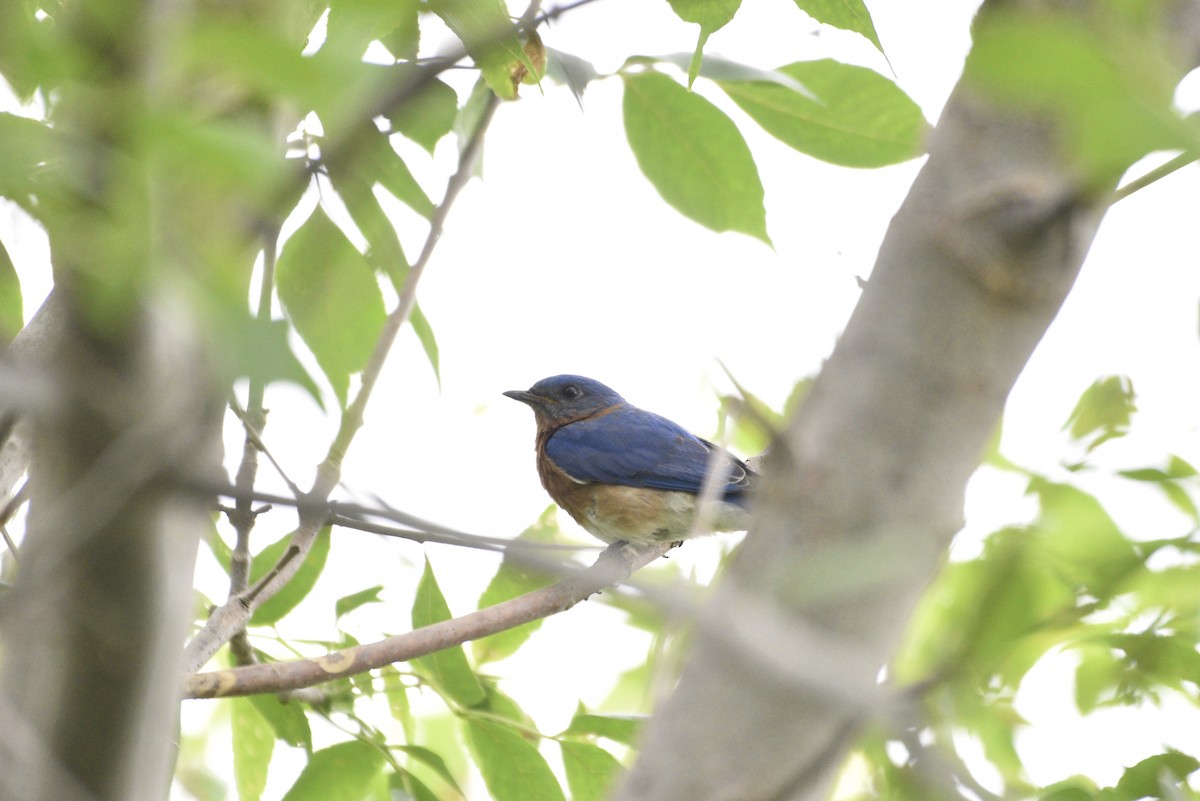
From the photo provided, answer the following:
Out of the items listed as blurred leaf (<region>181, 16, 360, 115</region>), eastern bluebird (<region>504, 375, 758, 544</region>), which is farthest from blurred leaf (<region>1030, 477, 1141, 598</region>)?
eastern bluebird (<region>504, 375, 758, 544</region>)

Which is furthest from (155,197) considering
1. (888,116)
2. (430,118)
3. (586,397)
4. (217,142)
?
(586,397)

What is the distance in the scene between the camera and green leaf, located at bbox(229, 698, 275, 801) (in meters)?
2.90

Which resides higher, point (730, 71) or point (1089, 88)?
point (730, 71)

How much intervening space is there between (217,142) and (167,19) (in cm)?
14

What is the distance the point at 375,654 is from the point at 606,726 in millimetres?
630

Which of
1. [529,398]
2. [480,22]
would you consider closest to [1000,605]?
[480,22]

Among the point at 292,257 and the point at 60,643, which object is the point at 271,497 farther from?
the point at 292,257

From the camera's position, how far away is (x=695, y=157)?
283 centimetres

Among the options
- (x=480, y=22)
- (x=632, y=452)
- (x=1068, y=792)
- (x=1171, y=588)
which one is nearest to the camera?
(x=1171, y=588)

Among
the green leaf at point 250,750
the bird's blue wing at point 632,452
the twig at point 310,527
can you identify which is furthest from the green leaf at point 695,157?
the bird's blue wing at point 632,452

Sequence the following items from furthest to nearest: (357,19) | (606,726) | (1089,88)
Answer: (606,726)
(357,19)
(1089,88)

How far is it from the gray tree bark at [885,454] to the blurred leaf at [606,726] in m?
1.71

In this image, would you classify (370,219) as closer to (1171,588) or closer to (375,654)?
(1171,588)

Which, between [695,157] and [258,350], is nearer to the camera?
[258,350]
